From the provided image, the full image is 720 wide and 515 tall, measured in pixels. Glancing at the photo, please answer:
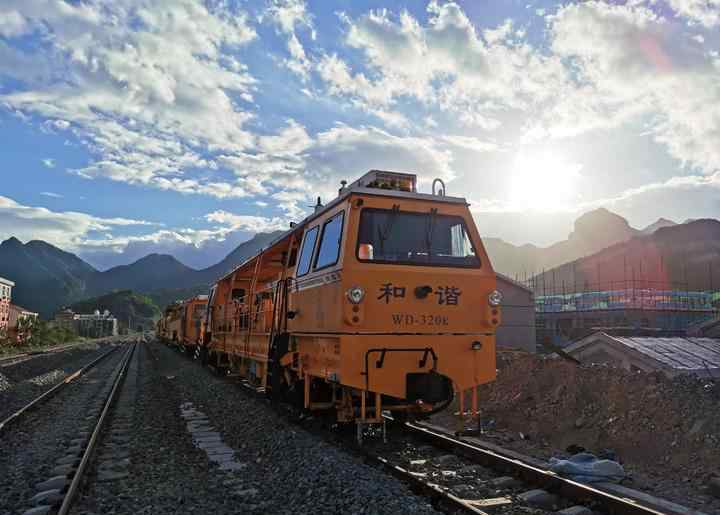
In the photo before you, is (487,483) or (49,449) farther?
(49,449)

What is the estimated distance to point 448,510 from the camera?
4.96 metres

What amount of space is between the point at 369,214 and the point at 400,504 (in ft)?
12.3

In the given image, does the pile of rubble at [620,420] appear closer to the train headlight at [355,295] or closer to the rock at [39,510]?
the train headlight at [355,295]

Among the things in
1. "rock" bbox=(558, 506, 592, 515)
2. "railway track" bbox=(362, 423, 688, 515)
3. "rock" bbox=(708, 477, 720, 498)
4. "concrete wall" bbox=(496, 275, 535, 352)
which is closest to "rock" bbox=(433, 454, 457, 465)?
"railway track" bbox=(362, 423, 688, 515)

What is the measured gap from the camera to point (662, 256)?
117750mm

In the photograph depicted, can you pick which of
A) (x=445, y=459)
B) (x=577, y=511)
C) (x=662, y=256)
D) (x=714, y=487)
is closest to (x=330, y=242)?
(x=445, y=459)

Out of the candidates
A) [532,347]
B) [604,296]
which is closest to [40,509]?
[532,347]

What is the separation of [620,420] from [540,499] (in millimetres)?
3719

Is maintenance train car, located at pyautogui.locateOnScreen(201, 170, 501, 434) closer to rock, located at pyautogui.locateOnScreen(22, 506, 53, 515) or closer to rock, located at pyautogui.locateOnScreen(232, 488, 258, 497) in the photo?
A: rock, located at pyautogui.locateOnScreen(232, 488, 258, 497)

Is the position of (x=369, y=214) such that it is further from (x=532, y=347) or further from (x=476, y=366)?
(x=532, y=347)

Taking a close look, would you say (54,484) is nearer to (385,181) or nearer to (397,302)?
(397,302)

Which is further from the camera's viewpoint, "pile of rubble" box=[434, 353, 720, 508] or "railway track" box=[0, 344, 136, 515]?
"pile of rubble" box=[434, 353, 720, 508]

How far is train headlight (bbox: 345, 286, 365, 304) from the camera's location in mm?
6754

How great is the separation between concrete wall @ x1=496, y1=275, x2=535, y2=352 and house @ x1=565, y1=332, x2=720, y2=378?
16094 millimetres
